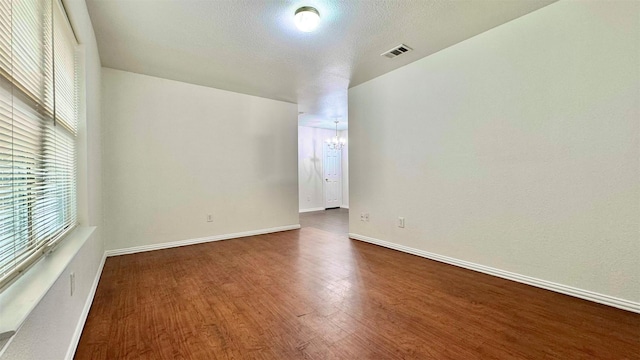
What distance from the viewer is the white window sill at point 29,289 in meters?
0.81

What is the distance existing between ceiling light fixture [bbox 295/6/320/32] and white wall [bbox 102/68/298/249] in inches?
99.1

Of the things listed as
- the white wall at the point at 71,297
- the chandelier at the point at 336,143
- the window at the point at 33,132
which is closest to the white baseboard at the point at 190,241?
the white wall at the point at 71,297

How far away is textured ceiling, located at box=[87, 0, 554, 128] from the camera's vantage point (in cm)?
232

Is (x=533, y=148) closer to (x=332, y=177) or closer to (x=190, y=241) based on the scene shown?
(x=190, y=241)

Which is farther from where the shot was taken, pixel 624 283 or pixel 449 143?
pixel 449 143

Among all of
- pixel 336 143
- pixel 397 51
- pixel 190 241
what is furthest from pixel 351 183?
pixel 336 143

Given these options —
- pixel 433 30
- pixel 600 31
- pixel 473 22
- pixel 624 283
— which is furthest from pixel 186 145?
pixel 624 283

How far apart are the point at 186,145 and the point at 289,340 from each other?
3.41 metres

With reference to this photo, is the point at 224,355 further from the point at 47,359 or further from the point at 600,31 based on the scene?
the point at 600,31

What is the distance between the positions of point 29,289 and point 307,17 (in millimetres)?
2464

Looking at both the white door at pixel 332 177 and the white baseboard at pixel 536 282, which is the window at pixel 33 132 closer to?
the white baseboard at pixel 536 282

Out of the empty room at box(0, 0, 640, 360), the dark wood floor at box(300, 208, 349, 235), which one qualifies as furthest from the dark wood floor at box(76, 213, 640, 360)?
the dark wood floor at box(300, 208, 349, 235)

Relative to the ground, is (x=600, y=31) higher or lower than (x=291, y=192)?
higher

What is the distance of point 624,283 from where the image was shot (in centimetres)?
208
